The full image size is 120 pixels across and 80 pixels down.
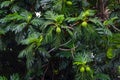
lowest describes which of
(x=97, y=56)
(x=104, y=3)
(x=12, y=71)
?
(x=12, y=71)

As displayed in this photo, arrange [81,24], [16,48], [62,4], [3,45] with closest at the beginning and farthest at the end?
[81,24]
[62,4]
[3,45]
[16,48]

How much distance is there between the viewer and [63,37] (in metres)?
2.06

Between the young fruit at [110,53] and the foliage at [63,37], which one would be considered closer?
the foliage at [63,37]

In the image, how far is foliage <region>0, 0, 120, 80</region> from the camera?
6.70 feet

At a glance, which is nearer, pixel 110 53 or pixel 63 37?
pixel 63 37

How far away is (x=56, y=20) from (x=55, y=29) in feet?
0.21

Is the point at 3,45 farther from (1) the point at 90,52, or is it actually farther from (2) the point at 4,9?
(1) the point at 90,52

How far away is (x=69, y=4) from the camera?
220 centimetres

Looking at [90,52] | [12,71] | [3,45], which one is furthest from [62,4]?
[12,71]

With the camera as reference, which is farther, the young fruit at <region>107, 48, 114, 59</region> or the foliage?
the young fruit at <region>107, 48, 114, 59</region>

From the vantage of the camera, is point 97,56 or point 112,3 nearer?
point 97,56

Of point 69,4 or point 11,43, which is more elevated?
point 69,4

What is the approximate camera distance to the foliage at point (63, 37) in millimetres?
2043

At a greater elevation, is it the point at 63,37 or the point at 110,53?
the point at 63,37
